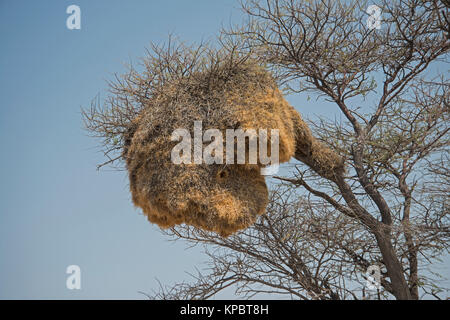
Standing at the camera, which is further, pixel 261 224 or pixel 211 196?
pixel 261 224

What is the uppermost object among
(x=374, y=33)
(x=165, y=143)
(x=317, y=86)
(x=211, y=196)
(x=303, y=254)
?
(x=374, y=33)

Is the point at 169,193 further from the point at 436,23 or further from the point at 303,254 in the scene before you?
the point at 436,23

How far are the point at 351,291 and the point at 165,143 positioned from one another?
4985mm

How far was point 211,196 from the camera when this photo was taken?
593cm

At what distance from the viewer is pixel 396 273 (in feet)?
29.9
